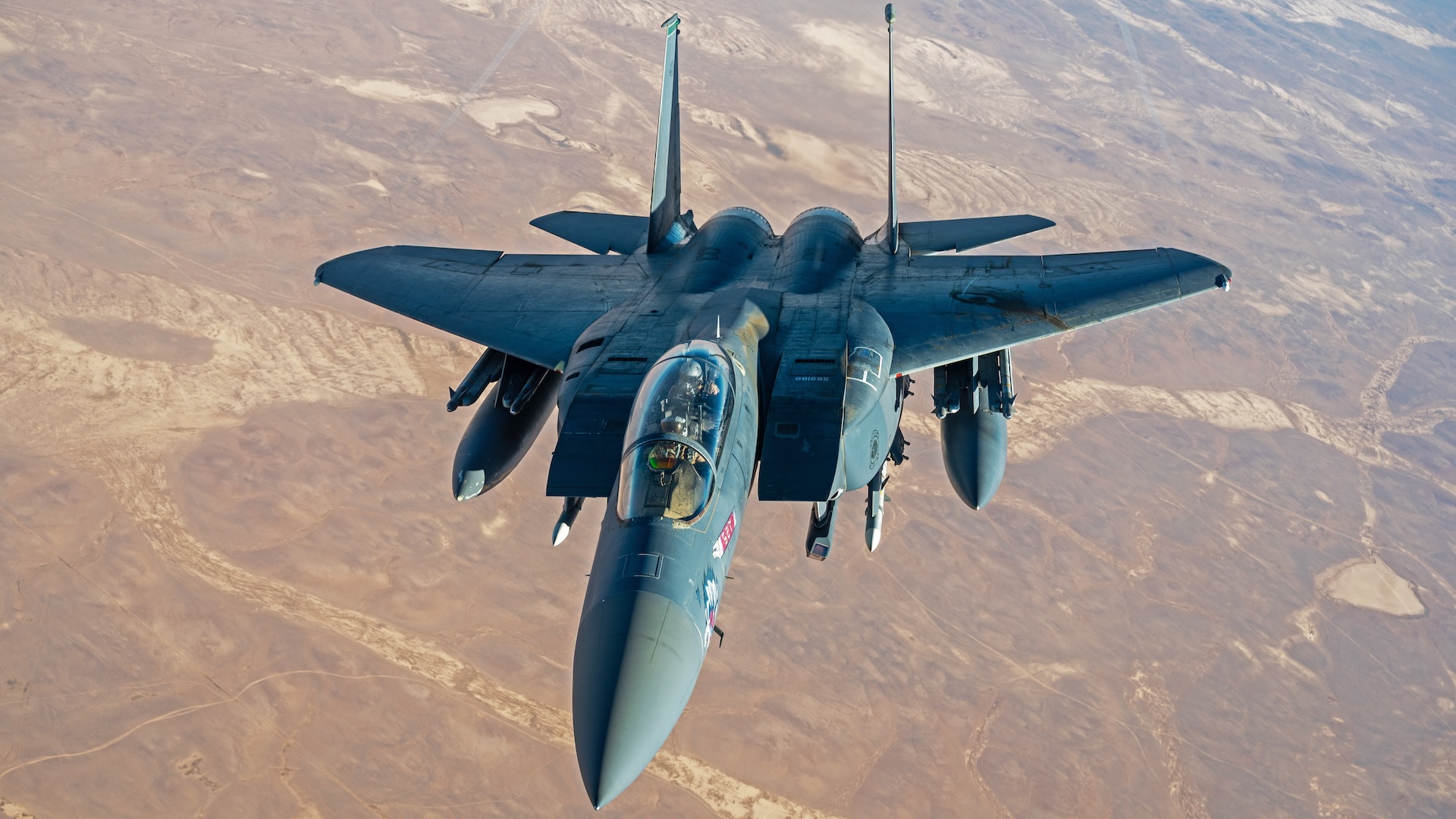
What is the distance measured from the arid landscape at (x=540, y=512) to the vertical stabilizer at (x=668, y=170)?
16.8 m

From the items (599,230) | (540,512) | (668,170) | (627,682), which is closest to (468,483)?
(627,682)

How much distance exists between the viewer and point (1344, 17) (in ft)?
442

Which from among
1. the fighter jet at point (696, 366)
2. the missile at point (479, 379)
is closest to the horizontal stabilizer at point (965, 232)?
the fighter jet at point (696, 366)

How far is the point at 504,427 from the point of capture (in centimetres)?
1714

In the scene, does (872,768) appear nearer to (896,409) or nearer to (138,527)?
(896,409)

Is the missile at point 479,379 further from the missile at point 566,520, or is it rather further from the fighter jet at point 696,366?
the missile at point 566,520

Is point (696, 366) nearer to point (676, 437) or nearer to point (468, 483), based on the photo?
point (676, 437)

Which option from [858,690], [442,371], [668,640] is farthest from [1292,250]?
[668,640]

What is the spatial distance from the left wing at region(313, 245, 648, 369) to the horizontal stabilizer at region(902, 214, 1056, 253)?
23.8ft

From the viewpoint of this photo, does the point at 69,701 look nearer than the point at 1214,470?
Yes

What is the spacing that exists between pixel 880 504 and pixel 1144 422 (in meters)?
39.9

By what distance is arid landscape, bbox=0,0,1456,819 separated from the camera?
27.8 metres

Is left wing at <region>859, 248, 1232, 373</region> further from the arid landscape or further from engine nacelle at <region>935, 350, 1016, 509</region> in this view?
the arid landscape

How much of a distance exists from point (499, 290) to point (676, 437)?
9158 millimetres
